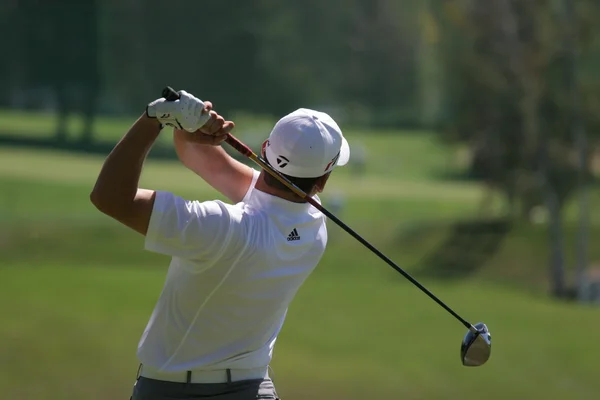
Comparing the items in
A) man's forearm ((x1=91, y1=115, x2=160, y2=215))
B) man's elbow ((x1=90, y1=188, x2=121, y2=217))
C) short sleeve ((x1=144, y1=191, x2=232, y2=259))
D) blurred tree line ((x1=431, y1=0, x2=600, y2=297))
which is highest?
man's forearm ((x1=91, y1=115, x2=160, y2=215))

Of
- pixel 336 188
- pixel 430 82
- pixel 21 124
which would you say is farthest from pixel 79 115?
pixel 430 82

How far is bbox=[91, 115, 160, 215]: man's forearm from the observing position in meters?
2.43

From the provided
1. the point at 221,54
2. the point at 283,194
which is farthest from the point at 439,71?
the point at 283,194

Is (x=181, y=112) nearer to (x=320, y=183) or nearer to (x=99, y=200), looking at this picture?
(x=99, y=200)

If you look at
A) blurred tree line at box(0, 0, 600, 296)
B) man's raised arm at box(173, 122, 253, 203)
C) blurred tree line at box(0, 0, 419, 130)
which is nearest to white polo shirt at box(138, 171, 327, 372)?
man's raised arm at box(173, 122, 253, 203)

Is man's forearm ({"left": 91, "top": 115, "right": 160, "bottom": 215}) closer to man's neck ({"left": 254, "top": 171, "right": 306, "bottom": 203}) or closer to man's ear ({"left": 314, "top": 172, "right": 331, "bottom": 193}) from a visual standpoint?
man's neck ({"left": 254, "top": 171, "right": 306, "bottom": 203})

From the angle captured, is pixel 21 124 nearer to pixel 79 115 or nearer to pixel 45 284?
pixel 79 115

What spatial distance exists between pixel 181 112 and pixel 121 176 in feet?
0.70

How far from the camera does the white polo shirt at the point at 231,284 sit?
103 inches

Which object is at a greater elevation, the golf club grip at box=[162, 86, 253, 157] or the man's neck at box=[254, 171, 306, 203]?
the golf club grip at box=[162, 86, 253, 157]

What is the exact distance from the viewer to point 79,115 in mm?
12211

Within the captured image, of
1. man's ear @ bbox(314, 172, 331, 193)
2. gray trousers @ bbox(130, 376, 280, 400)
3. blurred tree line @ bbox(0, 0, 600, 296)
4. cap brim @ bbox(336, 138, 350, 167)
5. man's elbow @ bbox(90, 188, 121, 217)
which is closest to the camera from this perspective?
man's elbow @ bbox(90, 188, 121, 217)

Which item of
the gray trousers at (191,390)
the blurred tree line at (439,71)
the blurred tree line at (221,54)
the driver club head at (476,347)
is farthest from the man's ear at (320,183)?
the blurred tree line at (439,71)

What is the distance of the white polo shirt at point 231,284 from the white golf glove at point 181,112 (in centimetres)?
19
